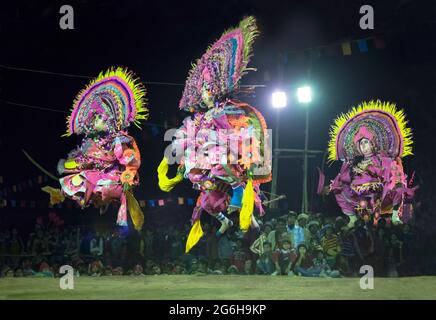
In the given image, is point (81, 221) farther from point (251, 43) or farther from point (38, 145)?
point (251, 43)

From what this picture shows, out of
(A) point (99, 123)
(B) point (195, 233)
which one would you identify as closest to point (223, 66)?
(A) point (99, 123)

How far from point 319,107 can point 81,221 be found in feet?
13.3

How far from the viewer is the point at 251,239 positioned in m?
9.18

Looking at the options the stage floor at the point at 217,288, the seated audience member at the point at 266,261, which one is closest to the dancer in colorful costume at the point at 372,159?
the seated audience member at the point at 266,261

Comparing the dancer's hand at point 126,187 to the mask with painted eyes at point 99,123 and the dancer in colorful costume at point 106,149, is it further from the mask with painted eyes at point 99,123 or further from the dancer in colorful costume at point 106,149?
the mask with painted eyes at point 99,123

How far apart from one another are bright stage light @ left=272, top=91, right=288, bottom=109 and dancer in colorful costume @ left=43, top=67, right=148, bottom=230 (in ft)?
6.12

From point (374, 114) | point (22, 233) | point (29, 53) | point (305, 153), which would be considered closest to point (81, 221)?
point (22, 233)

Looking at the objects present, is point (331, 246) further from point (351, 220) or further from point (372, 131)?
point (372, 131)

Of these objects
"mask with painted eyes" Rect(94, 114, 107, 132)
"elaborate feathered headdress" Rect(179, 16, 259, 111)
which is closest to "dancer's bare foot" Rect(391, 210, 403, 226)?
"elaborate feathered headdress" Rect(179, 16, 259, 111)

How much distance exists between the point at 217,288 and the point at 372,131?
3.41m

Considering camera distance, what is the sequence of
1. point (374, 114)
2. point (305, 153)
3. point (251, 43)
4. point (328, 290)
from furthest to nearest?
point (305, 153), point (374, 114), point (251, 43), point (328, 290)

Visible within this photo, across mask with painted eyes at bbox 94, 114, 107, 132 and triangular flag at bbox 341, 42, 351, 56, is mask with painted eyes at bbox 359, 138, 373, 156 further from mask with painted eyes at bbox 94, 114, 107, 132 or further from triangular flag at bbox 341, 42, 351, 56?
mask with painted eyes at bbox 94, 114, 107, 132

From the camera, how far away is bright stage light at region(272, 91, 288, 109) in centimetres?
1014

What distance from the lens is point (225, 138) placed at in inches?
348
